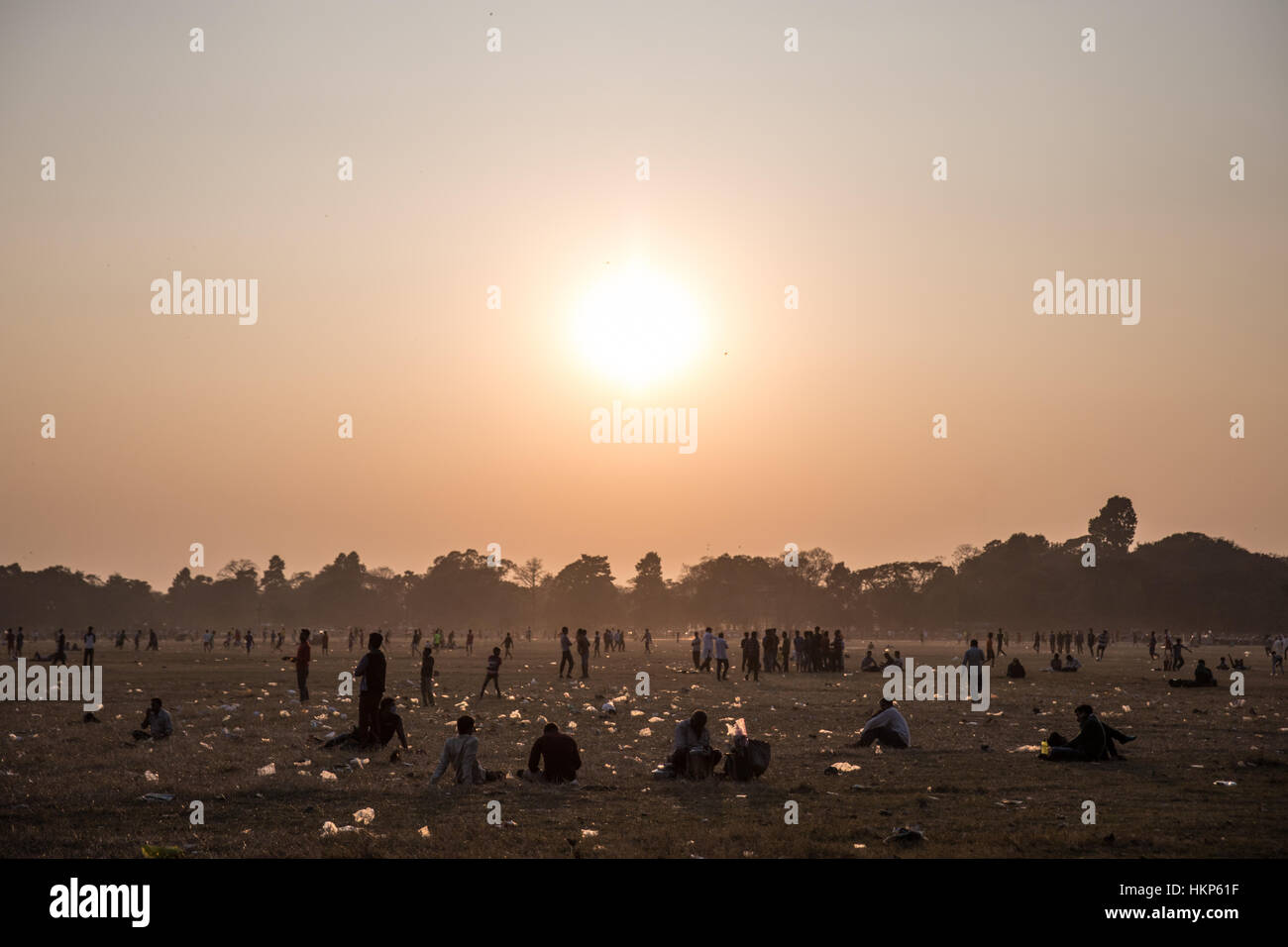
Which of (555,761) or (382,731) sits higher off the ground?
(555,761)

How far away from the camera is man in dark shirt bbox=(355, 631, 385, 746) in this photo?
20766 mm

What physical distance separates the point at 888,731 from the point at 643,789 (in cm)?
697

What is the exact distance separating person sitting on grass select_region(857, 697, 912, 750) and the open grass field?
0.55m

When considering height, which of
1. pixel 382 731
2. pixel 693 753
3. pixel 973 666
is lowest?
pixel 973 666

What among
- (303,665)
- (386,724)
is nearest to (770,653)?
(303,665)

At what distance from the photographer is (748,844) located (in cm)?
1215

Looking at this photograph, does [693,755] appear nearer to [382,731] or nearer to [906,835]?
[906,835]

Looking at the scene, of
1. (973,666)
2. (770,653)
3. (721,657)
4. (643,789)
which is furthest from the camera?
(770,653)

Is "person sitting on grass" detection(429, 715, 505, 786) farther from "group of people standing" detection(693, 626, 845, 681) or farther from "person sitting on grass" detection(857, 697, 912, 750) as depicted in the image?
"group of people standing" detection(693, 626, 845, 681)

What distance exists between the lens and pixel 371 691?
21.2 meters

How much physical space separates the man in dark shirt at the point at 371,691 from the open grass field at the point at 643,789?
576 mm
